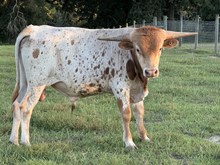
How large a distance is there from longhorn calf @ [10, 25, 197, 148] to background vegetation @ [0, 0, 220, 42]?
1442 inches

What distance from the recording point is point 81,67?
21.5 ft

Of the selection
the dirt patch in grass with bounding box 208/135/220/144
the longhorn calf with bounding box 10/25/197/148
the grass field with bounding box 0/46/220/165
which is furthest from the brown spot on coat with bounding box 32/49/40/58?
the dirt patch in grass with bounding box 208/135/220/144

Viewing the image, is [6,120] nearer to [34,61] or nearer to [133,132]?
[34,61]

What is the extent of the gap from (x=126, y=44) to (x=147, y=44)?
0.32m

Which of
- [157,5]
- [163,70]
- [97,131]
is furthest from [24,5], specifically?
[97,131]

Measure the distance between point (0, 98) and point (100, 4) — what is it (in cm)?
4286

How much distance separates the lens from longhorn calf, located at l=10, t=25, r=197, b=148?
6.38 metres

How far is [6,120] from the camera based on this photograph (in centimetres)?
766

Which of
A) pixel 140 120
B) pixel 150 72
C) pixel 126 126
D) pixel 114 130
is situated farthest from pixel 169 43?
pixel 114 130

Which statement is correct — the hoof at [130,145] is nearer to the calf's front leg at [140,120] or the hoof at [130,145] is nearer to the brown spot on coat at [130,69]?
the calf's front leg at [140,120]

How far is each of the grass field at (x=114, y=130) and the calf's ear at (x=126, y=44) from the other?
4.21 ft

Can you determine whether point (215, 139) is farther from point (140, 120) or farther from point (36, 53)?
point (36, 53)

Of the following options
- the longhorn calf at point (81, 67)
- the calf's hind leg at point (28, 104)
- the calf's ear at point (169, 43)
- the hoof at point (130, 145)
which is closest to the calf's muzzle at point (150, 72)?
the longhorn calf at point (81, 67)

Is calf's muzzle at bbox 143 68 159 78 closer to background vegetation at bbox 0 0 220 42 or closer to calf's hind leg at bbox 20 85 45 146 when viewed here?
calf's hind leg at bbox 20 85 45 146
